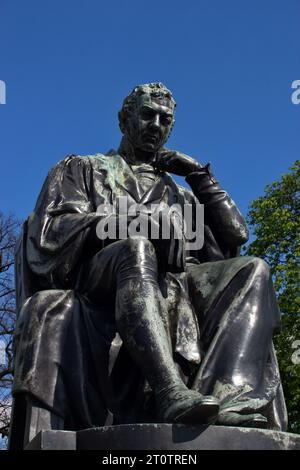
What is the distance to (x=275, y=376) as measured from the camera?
4.64 metres

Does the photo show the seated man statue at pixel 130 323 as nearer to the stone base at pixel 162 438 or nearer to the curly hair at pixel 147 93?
the stone base at pixel 162 438

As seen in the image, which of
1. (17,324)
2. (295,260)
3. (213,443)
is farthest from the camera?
(295,260)

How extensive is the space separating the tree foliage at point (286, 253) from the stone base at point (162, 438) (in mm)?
11387

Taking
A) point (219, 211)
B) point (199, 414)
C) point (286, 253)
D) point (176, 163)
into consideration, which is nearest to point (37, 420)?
point (199, 414)

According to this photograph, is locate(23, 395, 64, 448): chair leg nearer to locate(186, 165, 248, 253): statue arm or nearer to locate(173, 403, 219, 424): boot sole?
locate(173, 403, 219, 424): boot sole

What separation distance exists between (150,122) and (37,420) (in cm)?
231

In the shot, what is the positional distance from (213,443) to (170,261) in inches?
49.7

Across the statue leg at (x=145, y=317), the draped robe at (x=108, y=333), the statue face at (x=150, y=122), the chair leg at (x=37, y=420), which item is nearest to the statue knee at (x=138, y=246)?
the statue leg at (x=145, y=317)

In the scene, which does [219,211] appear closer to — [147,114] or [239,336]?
[147,114]

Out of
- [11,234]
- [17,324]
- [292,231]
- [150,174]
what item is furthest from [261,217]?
[17,324]

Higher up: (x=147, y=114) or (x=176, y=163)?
(x=147, y=114)

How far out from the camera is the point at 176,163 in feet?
18.3
